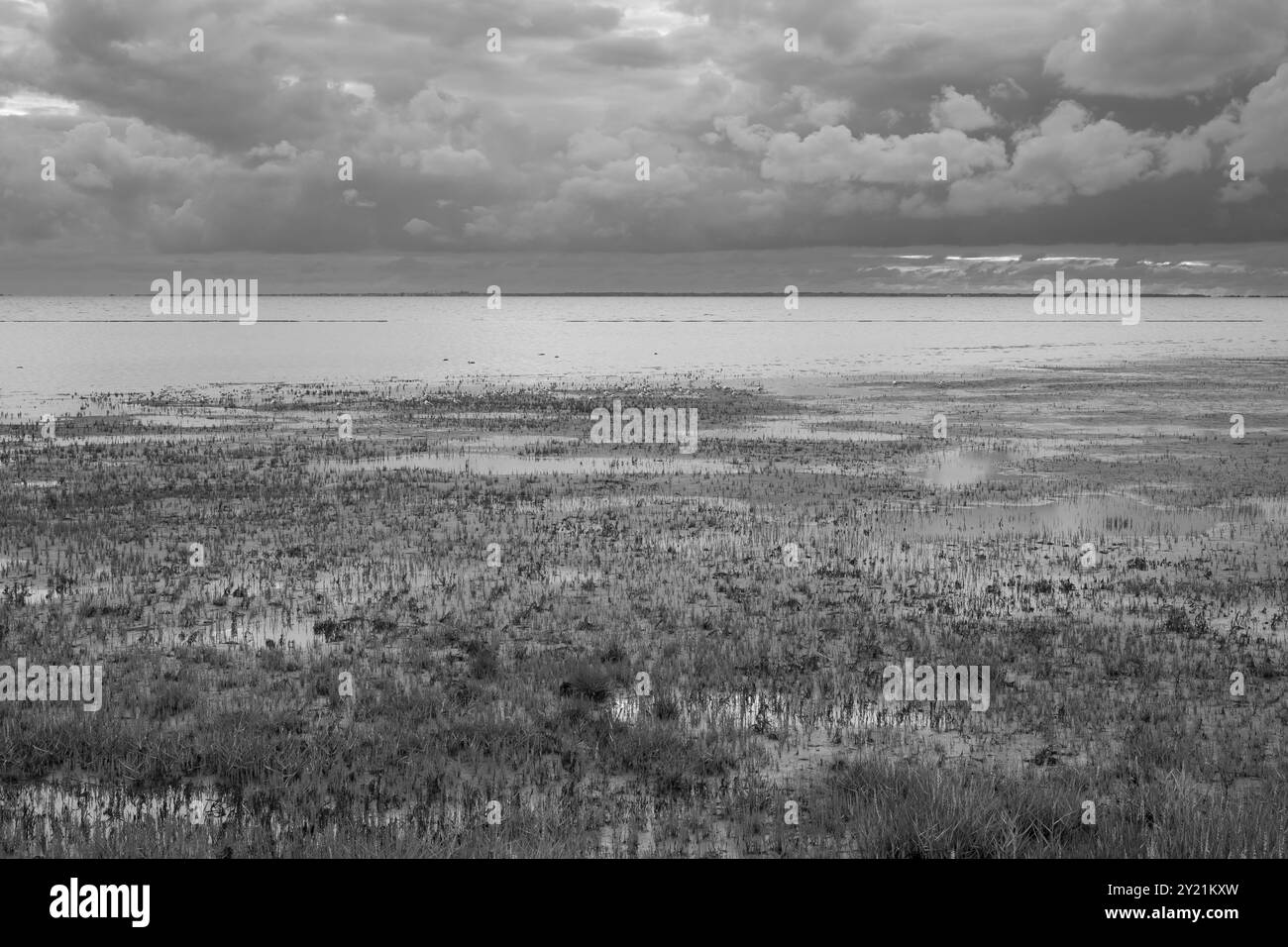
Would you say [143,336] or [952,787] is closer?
[952,787]

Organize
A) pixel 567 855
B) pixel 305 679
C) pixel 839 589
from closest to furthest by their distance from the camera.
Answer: pixel 567 855 < pixel 305 679 < pixel 839 589

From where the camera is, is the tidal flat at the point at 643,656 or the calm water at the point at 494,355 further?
the calm water at the point at 494,355

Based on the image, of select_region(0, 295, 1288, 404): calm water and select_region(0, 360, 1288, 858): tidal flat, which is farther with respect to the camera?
select_region(0, 295, 1288, 404): calm water

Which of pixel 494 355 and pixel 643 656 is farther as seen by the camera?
pixel 494 355

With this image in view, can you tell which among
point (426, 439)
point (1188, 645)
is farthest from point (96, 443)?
point (1188, 645)

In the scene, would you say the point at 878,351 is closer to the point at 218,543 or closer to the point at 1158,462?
the point at 1158,462

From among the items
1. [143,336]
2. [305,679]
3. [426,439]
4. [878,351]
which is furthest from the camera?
[143,336]
